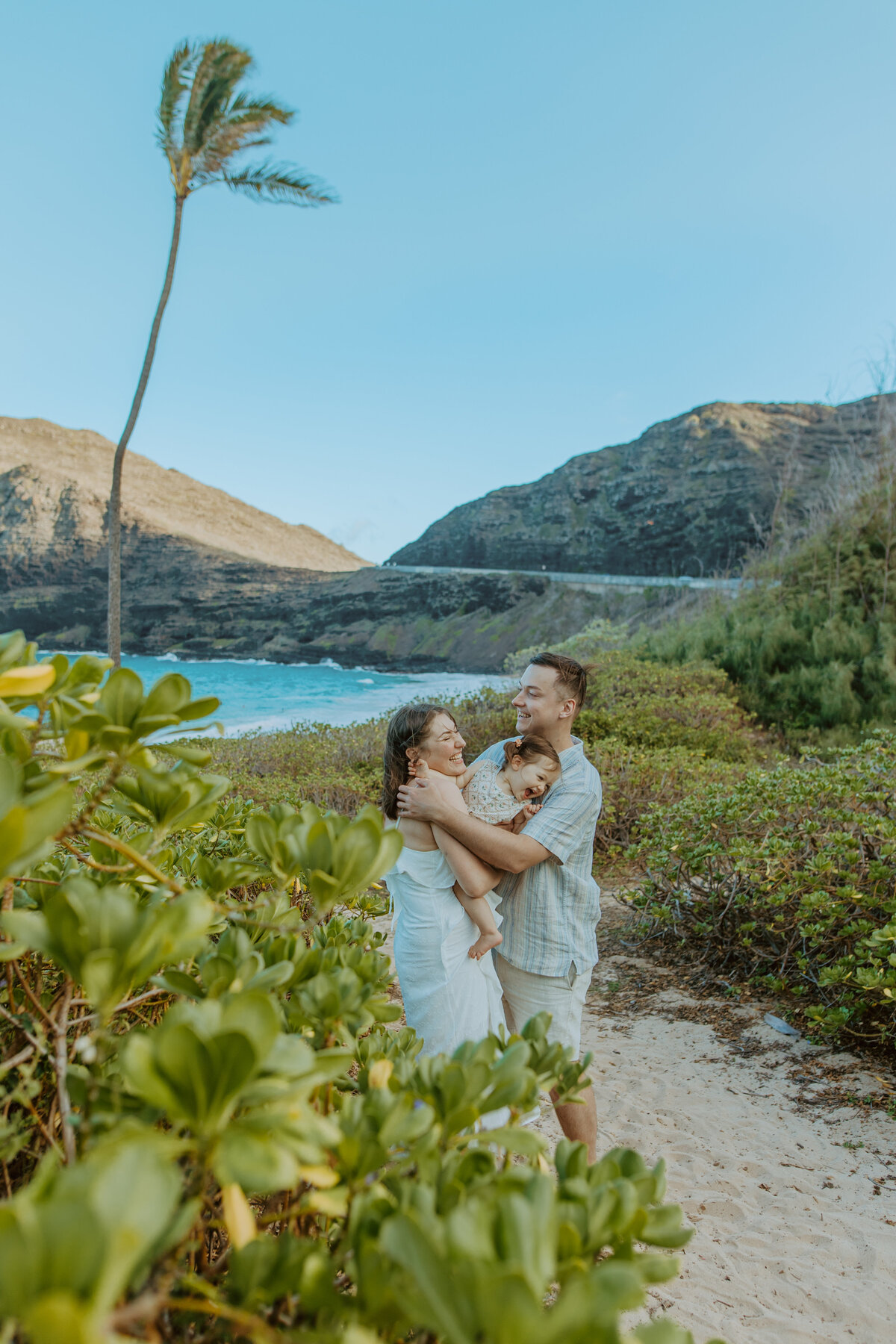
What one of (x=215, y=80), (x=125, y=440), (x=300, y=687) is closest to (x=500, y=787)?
(x=125, y=440)

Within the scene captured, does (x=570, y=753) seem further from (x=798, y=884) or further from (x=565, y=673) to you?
(x=798, y=884)

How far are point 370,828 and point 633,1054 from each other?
→ 10.4 ft

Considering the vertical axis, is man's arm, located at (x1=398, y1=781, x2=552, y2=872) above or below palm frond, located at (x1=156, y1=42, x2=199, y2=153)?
below

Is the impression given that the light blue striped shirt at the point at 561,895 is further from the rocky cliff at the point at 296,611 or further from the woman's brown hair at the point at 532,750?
the rocky cliff at the point at 296,611

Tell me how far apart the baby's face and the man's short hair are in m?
0.23

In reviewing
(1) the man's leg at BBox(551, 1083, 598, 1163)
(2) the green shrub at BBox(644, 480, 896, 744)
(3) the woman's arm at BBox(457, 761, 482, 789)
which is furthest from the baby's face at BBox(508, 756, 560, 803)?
(2) the green shrub at BBox(644, 480, 896, 744)

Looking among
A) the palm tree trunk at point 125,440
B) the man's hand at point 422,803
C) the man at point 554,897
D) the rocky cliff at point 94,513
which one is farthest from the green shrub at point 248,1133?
the rocky cliff at point 94,513

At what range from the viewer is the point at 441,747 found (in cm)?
225

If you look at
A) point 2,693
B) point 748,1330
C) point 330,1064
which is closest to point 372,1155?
point 330,1064

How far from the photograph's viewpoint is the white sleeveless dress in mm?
2043

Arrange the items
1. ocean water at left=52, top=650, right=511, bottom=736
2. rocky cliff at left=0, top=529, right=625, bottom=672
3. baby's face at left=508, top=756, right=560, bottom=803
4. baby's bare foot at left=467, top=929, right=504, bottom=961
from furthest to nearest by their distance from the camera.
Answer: rocky cliff at left=0, top=529, right=625, bottom=672
ocean water at left=52, top=650, right=511, bottom=736
baby's face at left=508, top=756, right=560, bottom=803
baby's bare foot at left=467, top=929, right=504, bottom=961

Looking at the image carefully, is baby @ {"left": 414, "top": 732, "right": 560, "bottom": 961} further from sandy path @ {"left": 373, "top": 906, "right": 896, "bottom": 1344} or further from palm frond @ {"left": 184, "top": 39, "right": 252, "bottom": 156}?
palm frond @ {"left": 184, "top": 39, "right": 252, "bottom": 156}

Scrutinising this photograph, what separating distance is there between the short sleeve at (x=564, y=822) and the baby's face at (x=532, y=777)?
93mm

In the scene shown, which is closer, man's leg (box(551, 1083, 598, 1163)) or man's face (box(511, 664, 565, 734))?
man's leg (box(551, 1083, 598, 1163))
